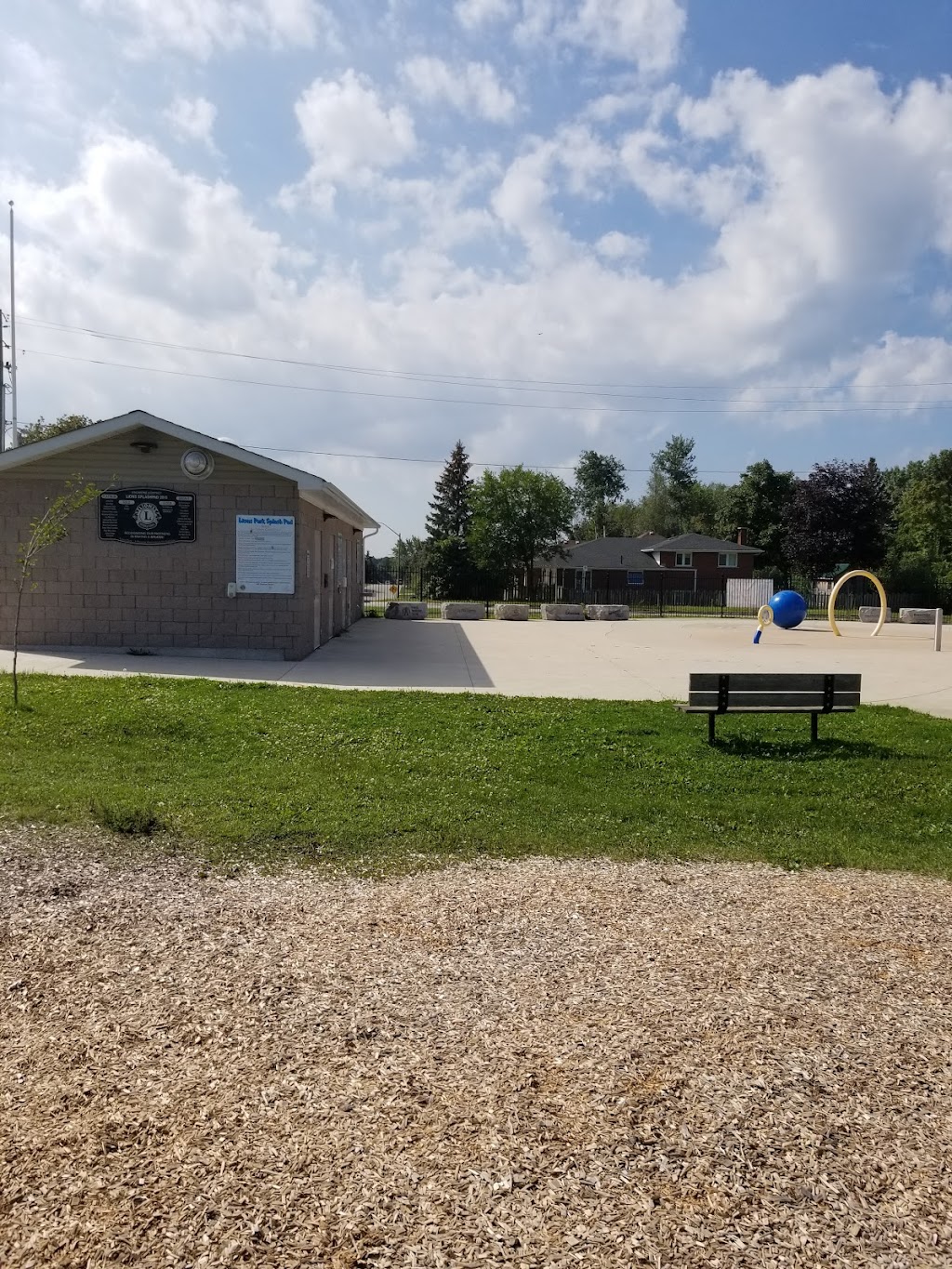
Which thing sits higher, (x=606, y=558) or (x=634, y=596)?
(x=606, y=558)

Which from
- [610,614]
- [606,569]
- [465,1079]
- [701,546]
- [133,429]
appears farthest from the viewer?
[701,546]

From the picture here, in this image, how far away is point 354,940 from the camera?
13.5 ft

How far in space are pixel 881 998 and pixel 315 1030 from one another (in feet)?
7.48

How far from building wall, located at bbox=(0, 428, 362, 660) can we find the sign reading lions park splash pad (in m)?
0.11

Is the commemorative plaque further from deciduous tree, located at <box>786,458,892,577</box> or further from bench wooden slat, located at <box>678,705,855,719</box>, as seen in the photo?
deciduous tree, located at <box>786,458,892,577</box>

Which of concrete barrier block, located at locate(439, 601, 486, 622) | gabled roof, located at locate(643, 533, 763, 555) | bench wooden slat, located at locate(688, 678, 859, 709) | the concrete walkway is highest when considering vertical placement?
gabled roof, located at locate(643, 533, 763, 555)

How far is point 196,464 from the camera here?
14.3 metres

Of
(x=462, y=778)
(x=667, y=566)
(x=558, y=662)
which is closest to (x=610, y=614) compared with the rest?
(x=558, y=662)

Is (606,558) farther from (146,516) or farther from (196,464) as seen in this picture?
(146,516)

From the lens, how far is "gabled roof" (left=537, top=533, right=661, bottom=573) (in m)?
58.2

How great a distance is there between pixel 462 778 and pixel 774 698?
3232 millimetres

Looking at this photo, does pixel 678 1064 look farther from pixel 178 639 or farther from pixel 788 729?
pixel 178 639

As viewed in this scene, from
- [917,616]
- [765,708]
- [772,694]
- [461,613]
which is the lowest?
[765,708]

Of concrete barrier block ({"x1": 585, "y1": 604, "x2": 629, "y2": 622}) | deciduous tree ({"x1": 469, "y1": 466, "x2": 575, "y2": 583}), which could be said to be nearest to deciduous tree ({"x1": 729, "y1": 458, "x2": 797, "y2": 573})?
deciduous tree ({"x1": 469, "y1": 466, "x2": 575, "y2": 583})
